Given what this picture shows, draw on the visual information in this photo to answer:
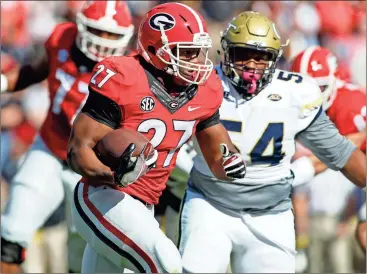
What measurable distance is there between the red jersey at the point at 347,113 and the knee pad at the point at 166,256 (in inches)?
86.0

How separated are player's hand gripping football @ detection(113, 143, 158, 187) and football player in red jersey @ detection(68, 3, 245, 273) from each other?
11 mm

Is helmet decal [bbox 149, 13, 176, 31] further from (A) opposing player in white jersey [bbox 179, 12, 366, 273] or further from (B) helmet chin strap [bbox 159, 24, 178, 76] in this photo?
(A) opposing player in white jersey [bbox 179, 12, 366, 273]

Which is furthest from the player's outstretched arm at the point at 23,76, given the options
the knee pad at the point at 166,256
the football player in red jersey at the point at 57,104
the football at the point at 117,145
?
the knee pad at the point at 166,256

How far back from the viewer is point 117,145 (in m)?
3.91

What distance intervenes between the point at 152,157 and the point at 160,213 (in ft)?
7.08

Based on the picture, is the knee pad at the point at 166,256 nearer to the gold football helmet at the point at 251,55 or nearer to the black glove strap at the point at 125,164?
the black glove strap at the point at 125,164

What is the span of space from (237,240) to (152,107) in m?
0.94

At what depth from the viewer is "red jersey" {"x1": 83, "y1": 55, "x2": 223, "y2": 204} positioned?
4.08 m

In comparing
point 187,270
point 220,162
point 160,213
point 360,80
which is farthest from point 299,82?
point 360,80

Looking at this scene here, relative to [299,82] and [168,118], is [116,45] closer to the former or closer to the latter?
[299,82]

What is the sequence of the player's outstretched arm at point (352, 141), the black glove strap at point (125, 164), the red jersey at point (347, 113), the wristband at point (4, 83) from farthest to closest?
the red jersey at point (347, 113)
the wristband at point (4, 83)
the player's outstretched arm at point (352, 141)
the black glove strap at point (125, 164)

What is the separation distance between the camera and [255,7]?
26.2 feet

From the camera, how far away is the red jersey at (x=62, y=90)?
5742 mm

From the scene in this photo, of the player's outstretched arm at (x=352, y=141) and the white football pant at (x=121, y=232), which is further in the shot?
the player's outstretched arm at (x=352, y=141)
